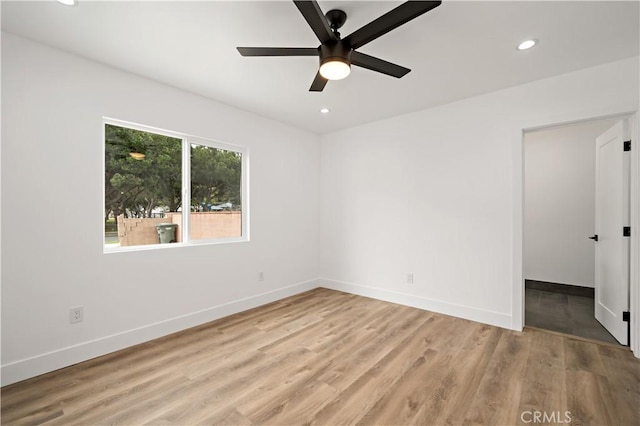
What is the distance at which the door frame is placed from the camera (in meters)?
2.50

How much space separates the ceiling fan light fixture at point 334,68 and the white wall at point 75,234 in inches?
76.9

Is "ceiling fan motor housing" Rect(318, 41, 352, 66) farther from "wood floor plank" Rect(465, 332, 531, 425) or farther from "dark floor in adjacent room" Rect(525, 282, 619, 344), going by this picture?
"dark floor in adjacent room" Rect(525, 282, 619, 344)

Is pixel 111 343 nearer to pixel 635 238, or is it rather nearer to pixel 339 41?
pixel 339 41

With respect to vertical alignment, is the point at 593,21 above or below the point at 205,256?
above

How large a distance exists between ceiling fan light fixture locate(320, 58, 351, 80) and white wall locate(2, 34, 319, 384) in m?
1.95

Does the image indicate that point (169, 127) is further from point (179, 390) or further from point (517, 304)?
point (517, 304)

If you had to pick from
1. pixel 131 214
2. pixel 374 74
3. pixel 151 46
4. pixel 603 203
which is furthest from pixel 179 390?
pixel 603 203

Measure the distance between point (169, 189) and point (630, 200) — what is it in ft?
15.0

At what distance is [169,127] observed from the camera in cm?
304

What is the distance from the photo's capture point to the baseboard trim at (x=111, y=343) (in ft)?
7.06

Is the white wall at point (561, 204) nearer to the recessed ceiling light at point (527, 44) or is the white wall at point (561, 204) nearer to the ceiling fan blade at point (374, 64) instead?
the recessed ceiling light at point (527, 44)

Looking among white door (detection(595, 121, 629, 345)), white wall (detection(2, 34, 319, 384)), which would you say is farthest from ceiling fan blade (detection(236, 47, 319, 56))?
white door (detection(595, 121, 629, 345))

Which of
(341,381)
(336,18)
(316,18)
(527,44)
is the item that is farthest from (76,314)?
(527,44)

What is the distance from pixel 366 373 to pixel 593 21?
10.2 feet
